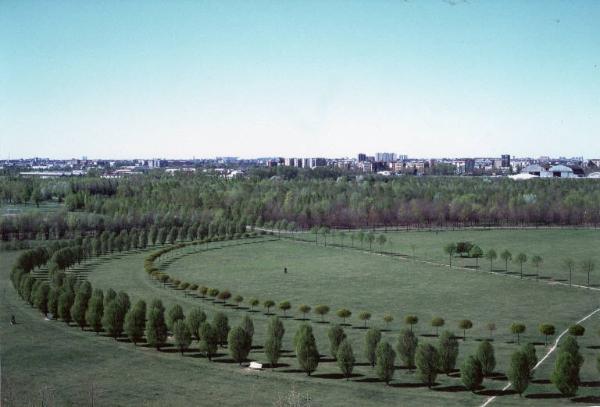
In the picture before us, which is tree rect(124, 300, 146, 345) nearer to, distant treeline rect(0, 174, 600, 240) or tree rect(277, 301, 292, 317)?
tree rect(277, 301, 292, 317)

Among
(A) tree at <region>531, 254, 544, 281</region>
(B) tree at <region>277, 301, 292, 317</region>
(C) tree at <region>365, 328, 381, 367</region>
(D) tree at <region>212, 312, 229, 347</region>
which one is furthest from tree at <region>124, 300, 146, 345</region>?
(A) tree at <region>531, 254, 544, 281</region>

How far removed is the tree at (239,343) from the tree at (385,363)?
9973mm

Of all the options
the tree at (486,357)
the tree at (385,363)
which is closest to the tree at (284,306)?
the tree at (385,363)

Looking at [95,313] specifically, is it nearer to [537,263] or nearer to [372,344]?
[372,344]

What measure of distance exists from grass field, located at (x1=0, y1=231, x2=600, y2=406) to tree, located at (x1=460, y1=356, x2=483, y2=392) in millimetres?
728

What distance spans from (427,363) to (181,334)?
18.8 meters

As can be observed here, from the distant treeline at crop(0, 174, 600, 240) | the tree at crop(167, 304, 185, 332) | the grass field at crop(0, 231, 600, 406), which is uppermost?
the distant treeline at crop(0, 174, 600, 240)

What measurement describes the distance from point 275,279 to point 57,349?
35.2 meters

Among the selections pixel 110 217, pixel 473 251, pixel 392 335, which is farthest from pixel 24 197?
pixel 392 335

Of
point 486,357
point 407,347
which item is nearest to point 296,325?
point 407,347

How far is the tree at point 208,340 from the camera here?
156 feet

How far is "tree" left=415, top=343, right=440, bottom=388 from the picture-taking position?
40812mm

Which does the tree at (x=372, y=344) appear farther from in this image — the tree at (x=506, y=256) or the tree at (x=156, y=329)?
the tree at (x=506, y=256)

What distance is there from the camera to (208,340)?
156 ft
